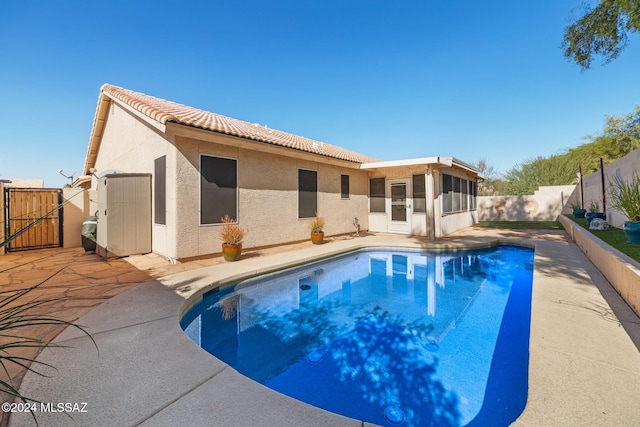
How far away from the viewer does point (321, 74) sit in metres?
14.4

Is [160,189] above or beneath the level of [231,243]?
above

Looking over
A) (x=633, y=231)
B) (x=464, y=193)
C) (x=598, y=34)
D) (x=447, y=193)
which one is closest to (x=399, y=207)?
(x=447, y=193)

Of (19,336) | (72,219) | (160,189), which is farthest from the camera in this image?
(72,219)

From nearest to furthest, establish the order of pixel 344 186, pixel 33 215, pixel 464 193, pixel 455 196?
1. pixel 33 215
2. pixel 344 186
3. pixel 455 196
4. pixel 464 193

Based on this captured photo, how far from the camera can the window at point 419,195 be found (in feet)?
42.8

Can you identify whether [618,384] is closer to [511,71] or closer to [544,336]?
[544,336]

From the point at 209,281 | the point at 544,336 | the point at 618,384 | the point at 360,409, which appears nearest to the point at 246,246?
the point at 209,281

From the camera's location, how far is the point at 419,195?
13219 mm

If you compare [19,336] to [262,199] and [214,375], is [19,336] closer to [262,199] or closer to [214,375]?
[214,375]

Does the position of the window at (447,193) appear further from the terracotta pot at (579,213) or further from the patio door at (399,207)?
the terracotta pot at (579,213)

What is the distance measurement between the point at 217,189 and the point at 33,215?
730 cm

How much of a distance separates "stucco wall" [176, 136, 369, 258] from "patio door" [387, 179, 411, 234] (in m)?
2.01

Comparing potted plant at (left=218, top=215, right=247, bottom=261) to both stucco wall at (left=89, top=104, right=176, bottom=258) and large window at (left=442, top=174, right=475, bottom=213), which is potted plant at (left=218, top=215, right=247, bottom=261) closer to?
stucco wall at (left=89, top=104, right=176, bottom=258)

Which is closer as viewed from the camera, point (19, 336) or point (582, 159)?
point (19, 336)
